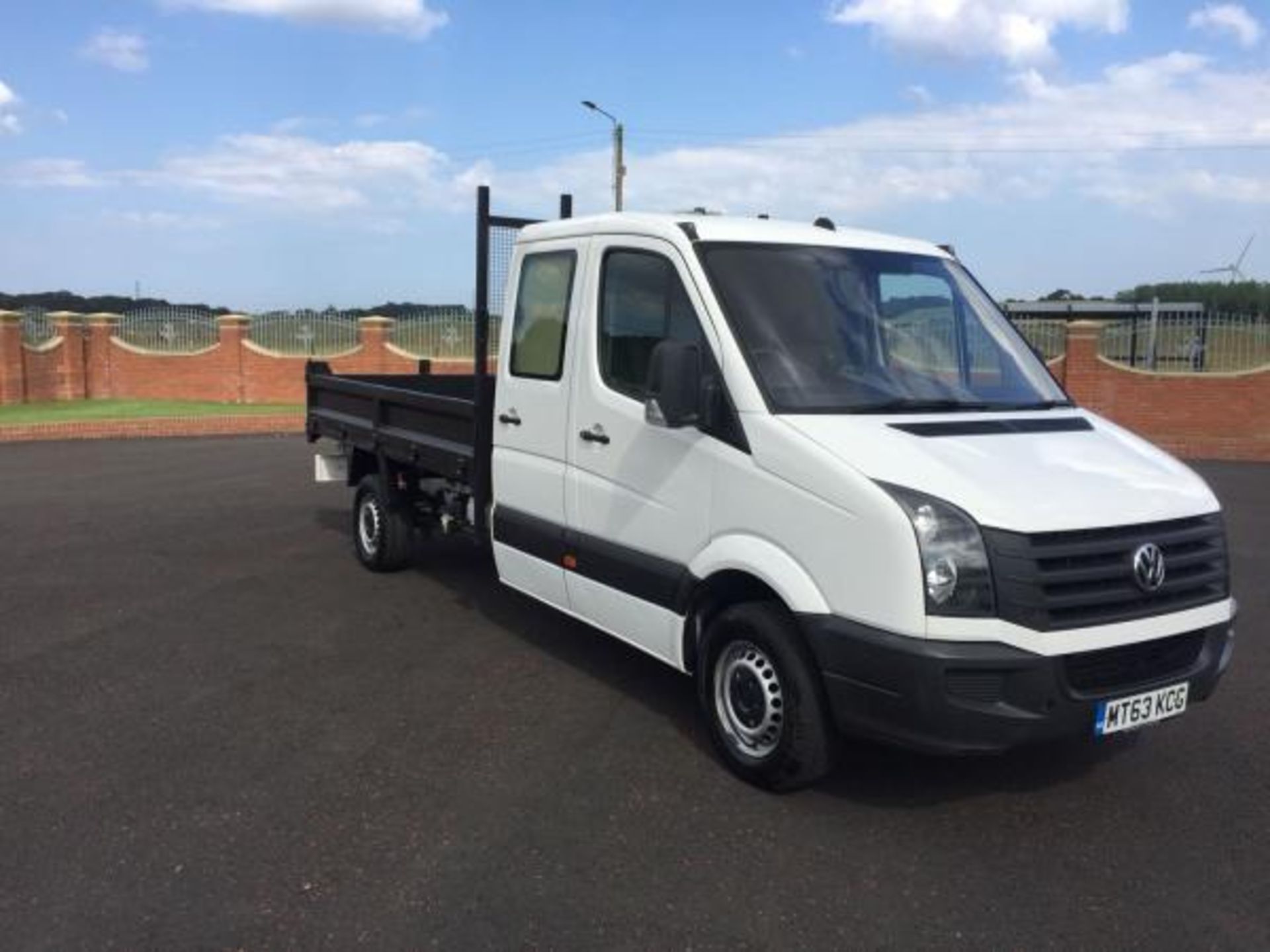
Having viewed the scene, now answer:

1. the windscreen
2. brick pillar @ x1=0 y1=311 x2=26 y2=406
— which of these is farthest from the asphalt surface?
brick pillar @ x1=0 y1=311 x2=26 y2=406

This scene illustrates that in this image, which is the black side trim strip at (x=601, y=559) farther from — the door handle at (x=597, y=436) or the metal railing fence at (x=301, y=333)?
the metal railing fence at (x=301, y=333)

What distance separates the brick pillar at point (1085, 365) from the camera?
20.1m

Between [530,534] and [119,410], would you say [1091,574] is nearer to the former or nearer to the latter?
[530,534]

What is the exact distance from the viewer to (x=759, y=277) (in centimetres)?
493

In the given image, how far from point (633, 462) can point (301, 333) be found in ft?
78.7

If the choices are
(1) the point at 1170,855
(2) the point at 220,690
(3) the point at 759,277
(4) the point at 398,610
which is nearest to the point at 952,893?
(1) the point at 1170,855

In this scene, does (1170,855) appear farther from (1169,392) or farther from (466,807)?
(1169,392)

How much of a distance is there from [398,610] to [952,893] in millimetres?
4506

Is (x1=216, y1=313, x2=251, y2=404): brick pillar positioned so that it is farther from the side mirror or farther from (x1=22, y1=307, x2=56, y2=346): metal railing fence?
the side mirror

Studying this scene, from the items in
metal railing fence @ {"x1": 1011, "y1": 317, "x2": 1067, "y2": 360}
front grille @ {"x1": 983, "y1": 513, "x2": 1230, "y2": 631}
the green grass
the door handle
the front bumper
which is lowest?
the green grass

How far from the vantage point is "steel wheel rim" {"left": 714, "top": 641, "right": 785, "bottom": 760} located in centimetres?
444

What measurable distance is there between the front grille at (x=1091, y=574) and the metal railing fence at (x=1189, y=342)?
55.8ft

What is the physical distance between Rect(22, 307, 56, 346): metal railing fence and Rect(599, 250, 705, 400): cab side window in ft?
78.0

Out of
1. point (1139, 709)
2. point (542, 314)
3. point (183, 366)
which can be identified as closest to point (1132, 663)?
point (1139, 709)
